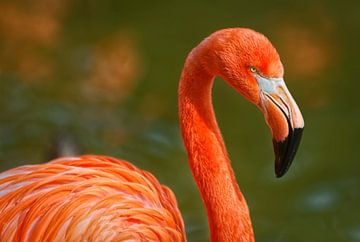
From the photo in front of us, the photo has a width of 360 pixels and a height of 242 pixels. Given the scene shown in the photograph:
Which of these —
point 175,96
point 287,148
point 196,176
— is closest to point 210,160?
point 196,176

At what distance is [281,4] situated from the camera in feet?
24.9

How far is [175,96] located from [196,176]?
2.60 meters

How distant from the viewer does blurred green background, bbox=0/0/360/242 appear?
5527 millimetres

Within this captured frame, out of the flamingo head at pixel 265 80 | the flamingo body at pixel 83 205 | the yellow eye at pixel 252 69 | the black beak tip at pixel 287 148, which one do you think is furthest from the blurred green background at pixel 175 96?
the yellow eye at pixel 252 69

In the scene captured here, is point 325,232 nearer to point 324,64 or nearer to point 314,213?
point 314,213

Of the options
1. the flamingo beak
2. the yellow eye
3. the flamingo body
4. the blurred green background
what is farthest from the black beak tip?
the blurred green background

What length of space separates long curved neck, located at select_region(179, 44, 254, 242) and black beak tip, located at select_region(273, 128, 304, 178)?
383 millimetres

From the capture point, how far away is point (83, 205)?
3855 millimetres

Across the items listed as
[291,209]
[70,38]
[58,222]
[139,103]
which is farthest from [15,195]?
[70,38]

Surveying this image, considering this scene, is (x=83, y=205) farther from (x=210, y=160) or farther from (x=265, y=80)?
(x=265, y=80)

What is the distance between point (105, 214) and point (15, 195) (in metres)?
0.47

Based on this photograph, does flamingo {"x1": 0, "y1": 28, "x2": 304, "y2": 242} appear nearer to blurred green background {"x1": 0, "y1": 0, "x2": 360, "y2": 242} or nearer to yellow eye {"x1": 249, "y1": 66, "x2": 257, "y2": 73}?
yellow eye {"x1": 249, "y1": 66, "x2": 257, "y2": 73}

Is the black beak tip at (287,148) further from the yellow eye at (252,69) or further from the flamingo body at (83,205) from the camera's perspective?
the flamingo body at (83,205)

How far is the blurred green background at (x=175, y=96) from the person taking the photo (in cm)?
553
